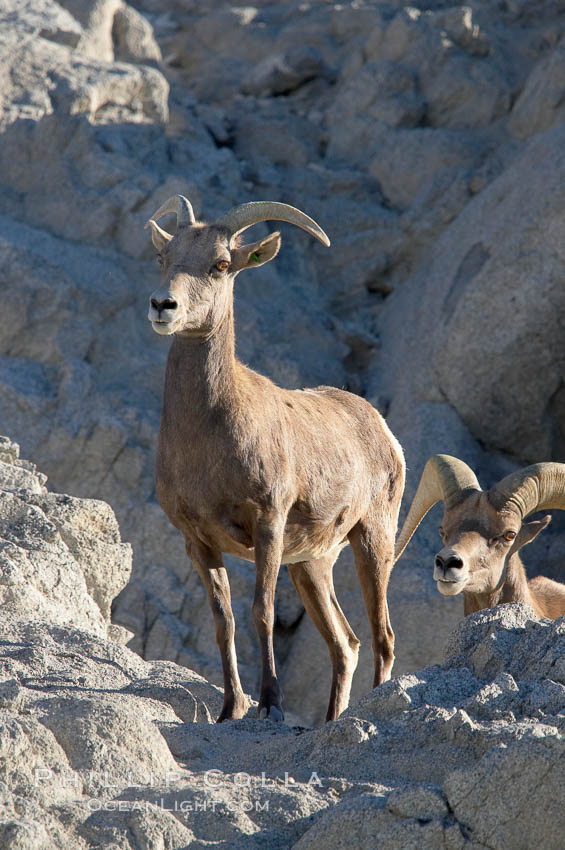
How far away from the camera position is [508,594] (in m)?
7.64

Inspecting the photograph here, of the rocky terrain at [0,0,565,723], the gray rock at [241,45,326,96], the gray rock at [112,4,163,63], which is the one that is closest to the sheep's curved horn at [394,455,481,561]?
the rocky terrain at [0,0,565,723]

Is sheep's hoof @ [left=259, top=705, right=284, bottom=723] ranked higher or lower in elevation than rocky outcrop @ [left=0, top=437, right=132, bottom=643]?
higher

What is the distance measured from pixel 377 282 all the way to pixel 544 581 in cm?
686

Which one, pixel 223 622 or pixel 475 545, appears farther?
pixel 475 545

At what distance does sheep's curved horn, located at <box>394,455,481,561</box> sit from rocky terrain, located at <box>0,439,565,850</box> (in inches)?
97.5

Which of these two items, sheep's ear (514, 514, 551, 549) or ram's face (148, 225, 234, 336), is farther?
sheep's ear (514, 514, 551, 549)

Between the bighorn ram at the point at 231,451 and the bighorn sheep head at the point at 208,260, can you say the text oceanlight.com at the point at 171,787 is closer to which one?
the bighorn ram at the point at 231,451

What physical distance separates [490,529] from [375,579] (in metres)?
0.83

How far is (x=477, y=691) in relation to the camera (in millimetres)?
4914

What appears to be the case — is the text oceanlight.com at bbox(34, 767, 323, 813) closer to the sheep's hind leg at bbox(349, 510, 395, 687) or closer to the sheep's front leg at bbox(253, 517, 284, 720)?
the sheep's front leg at bbox(253, 517, 284, 720)

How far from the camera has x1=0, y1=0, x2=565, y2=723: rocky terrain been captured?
1197 cm

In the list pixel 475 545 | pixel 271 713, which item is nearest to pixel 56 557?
pixel 271 713

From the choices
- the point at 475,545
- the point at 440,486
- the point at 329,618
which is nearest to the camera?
the point at 475,545

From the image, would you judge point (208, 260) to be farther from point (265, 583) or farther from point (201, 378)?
point (265, 583)
